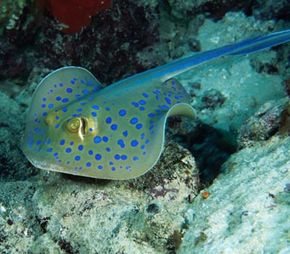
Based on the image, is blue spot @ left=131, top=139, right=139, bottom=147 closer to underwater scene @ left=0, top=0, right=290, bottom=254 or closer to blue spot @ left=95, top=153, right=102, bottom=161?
underwater scene @ left=0, top=0, right=290, bottom=254

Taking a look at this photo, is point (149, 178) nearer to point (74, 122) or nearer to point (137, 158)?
point (137, 158)

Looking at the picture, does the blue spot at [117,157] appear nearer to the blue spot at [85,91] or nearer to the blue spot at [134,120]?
the blue spot at [134,120]

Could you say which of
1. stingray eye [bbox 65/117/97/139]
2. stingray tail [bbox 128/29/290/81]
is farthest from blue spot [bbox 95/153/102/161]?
stingray tail [bbox 128/29/290/81]

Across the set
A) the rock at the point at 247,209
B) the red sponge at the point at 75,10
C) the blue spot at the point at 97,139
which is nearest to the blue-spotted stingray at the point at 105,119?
the blue spot at the point at 97,139

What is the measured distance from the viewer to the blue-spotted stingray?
137 inches

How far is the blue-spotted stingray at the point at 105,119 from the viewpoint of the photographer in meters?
3.49

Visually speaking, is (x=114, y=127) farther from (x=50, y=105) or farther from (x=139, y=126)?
(x=50, y=105)

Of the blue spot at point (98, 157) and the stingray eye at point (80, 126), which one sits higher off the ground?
the stingray eye at point (80, 126)

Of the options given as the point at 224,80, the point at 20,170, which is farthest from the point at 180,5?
the point at 20,170

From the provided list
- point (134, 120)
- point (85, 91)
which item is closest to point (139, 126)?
point (134, 120)

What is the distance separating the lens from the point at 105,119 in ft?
12.5

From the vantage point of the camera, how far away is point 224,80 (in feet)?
22.1

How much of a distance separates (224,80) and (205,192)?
3430 millimetres

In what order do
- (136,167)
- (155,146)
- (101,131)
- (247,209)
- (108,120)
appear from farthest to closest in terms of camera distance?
(108,120) → (101,131) → (155,146) → (136,167) → (247,209)
